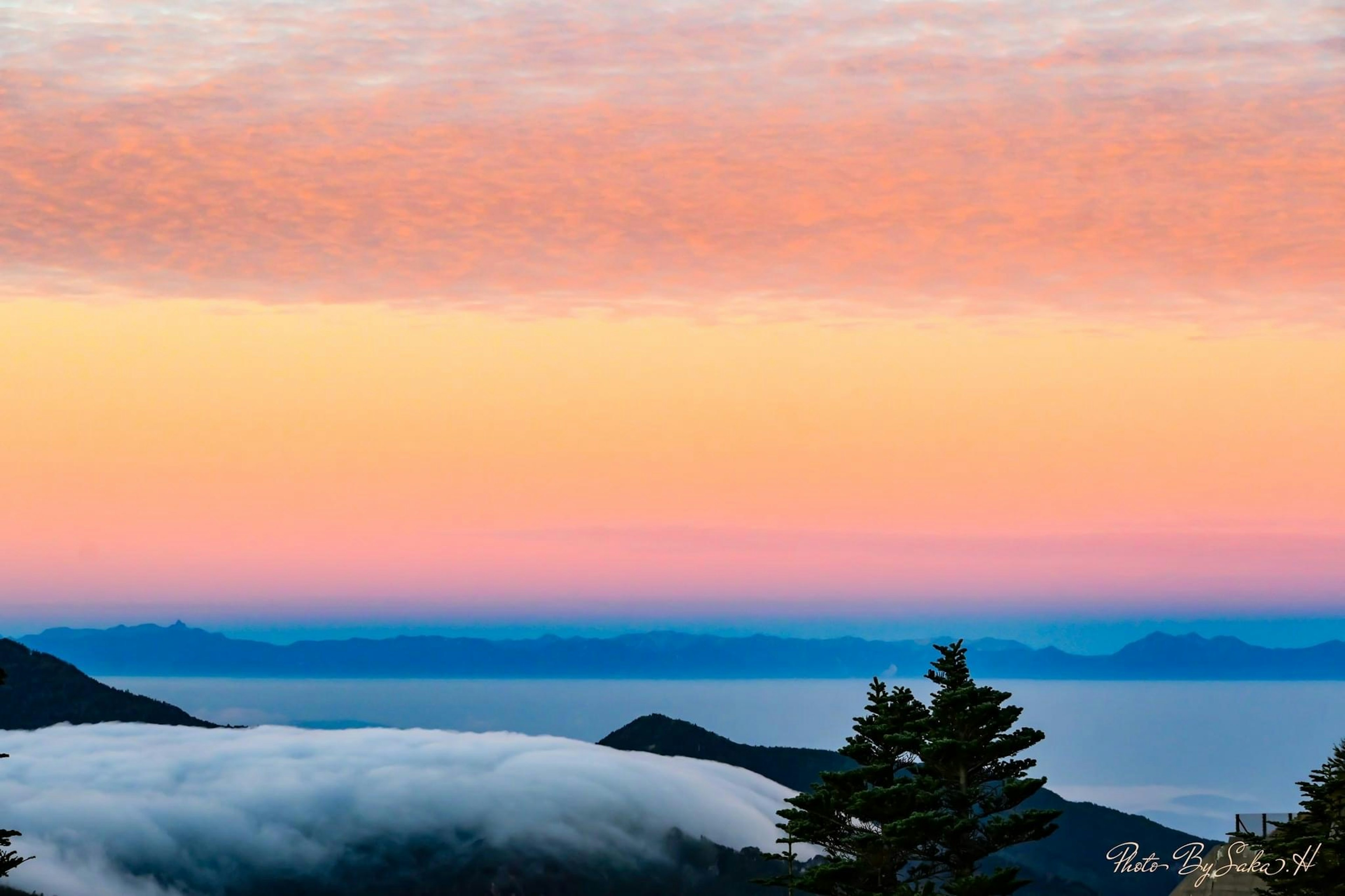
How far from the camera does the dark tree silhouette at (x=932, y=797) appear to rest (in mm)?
58062

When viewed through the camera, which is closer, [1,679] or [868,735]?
[1,679]

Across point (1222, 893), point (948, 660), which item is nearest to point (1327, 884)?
point (1222, 893)

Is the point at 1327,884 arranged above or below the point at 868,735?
below

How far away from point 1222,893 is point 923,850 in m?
15.8

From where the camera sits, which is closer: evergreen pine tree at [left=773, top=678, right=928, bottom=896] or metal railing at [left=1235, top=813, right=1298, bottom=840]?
evergreen pine tree at [left=773, top=678, right=928, bottom=896]

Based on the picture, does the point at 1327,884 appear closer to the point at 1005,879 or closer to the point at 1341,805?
the point at 1341,805

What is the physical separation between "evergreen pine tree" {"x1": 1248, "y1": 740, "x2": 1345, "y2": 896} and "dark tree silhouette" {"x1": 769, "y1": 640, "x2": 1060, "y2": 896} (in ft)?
31.1

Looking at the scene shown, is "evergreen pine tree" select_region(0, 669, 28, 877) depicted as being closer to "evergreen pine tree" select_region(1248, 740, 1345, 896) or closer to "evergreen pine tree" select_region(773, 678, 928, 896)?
"evergreen pine tree" select_region(773, 678, 928, 896)

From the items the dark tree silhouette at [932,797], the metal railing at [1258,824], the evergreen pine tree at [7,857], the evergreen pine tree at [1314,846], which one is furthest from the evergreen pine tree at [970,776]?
the evergreen pine tree at [7,857]

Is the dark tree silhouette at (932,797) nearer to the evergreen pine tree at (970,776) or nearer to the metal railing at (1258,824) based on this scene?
the evergreen pine tree at (970,776)

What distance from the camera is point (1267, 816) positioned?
6950cm

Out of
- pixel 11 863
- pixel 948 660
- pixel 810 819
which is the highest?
pixel 948 660

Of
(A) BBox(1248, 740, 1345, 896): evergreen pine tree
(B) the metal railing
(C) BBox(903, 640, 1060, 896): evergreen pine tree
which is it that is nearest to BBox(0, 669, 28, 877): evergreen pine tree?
(C) BBox(903, 640, 1060, 896): evergreen pine tree

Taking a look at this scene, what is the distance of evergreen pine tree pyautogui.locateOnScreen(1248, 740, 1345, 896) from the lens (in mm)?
59000
